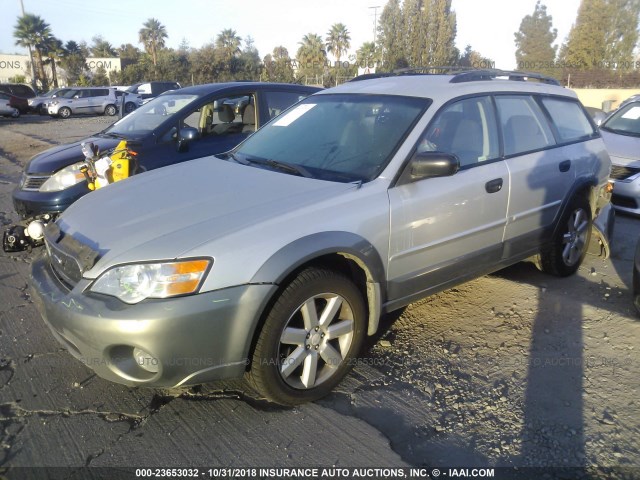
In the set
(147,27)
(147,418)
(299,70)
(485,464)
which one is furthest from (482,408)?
(147,27)

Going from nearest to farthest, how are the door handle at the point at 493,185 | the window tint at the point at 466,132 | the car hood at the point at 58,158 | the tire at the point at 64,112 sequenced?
the window tint at the point at 466,132, the door handle at the point at 493,185, the car hood at the point at 58,158, the tire at the point at 64,112

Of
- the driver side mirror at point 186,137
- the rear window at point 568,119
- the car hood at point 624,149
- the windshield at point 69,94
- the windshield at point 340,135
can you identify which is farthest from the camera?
the windshield at point 69,94

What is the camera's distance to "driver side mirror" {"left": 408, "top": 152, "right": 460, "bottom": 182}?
A: 9.92 feet

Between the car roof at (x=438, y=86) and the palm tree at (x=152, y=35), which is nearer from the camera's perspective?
the car roof at (x=438, y=86)

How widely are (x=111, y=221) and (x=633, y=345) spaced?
347 cm

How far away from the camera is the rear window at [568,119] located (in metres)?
4.41

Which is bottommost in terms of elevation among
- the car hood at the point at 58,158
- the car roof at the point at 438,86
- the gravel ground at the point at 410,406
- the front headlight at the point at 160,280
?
the gravel ground at the point at 410,406

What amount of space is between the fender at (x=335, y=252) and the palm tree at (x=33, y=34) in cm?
5340

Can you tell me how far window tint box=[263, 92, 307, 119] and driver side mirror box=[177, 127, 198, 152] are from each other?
3.63 feet

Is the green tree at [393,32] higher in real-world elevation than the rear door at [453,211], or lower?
higher

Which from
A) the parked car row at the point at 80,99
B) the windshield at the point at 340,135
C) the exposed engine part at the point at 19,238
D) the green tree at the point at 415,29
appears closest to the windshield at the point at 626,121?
the windshield at the point at 340,135

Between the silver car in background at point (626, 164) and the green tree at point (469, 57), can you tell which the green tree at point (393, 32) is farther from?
the silver car in background at point (626, 164)

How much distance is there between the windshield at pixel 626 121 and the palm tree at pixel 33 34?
5105 centimetres

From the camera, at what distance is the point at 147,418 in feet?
8.91
